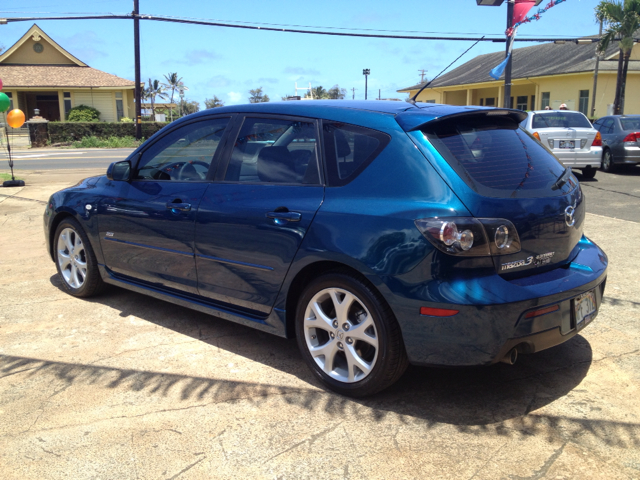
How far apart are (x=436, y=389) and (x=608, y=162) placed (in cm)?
1403

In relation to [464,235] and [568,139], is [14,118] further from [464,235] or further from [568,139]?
[464,235]

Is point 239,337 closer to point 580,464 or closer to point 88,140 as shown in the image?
point 580,464

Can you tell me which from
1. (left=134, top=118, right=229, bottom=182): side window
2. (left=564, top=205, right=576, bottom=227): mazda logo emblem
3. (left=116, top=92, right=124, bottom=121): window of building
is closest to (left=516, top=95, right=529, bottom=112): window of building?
(left=116, top=92, right=124, bottom=121): window of building

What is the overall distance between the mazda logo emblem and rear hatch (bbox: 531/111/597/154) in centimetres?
1038

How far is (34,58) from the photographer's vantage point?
144 feet

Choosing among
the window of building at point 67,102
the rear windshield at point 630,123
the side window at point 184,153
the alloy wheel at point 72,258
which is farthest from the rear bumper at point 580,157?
the window of building at point 67,102

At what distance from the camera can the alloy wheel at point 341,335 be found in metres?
3.28

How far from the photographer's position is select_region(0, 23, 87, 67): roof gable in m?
43.2

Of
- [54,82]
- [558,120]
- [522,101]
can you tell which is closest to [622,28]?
[522,101]

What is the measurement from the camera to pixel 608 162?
50.9 ft

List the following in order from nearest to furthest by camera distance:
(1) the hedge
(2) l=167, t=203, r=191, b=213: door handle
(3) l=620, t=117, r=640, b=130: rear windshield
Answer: (2) l=167, t=203, r=191, b=213: door handle < (3) l=620, t=117, r=640, b=130: rear windshield < (1) the hedge

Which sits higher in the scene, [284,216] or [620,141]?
[620,141]

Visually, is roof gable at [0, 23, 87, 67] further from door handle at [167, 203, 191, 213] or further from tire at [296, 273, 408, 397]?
tire at [296, 273, 408, 397]

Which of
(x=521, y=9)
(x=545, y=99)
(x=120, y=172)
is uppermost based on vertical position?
(x=521, y=9)
